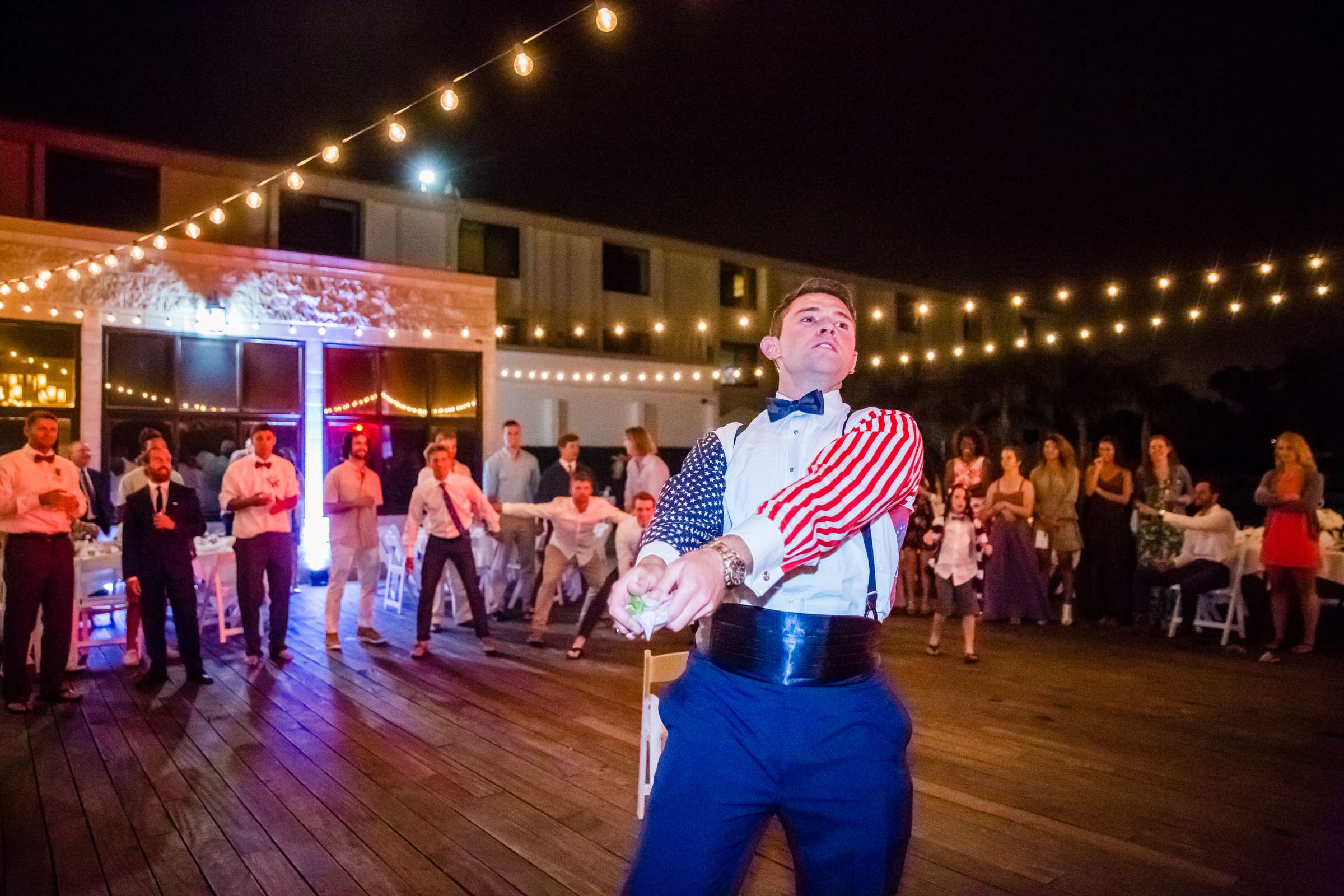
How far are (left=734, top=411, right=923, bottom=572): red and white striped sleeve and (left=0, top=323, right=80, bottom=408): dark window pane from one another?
412 inches

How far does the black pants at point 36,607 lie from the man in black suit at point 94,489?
0.62 metres

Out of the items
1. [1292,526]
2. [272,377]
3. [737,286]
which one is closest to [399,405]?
[272,377]

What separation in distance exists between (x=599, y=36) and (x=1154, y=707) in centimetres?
489

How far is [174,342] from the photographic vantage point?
33.3ft

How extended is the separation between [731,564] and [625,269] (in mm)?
15783

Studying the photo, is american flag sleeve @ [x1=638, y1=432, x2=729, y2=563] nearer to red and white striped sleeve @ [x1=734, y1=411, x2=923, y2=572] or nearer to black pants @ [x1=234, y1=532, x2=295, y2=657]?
red and white striped sleeve @ [x1=734, y1=411, x2=923, y2=572]

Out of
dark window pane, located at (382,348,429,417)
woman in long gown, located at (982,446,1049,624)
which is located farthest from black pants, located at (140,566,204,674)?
dark window pane, located at (382,348,429,417)

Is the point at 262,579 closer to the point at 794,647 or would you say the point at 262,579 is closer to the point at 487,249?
the point at 794,647

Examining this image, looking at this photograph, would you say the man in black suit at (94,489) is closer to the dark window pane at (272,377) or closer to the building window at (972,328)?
the dark window pane at (272,377)

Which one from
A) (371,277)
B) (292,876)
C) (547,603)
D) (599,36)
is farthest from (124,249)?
(292,876)

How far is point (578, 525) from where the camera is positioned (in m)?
6.86

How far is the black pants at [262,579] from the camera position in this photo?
6016 millimetres

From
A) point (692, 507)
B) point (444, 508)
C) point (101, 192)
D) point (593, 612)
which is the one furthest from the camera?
point (101, 192)

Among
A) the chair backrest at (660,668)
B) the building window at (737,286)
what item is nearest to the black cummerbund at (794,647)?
the chair backrest at (660,668)
